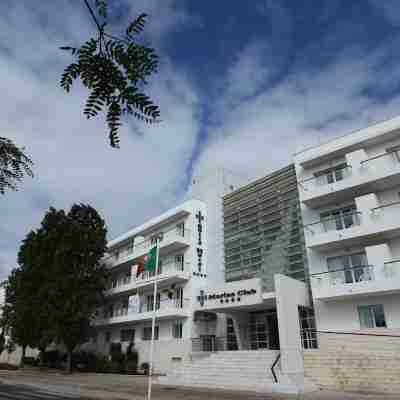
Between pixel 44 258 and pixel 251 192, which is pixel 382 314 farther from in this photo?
pixel 44 258

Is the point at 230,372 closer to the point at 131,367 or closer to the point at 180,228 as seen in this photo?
the point at 131,367

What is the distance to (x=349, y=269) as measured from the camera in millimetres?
19797

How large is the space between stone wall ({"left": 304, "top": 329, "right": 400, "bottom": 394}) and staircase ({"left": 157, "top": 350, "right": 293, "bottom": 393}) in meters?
2.01

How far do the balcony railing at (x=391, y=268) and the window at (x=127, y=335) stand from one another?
879 inches

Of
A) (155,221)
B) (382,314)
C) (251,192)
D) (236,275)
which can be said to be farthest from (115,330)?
(382,314)

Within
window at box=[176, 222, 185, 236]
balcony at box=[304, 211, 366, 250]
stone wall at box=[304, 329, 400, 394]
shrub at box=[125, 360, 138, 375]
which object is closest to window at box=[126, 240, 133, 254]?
window at box=[176, 222, 185, 236]

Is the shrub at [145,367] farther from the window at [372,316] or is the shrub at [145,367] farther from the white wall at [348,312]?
the window at [372,316]

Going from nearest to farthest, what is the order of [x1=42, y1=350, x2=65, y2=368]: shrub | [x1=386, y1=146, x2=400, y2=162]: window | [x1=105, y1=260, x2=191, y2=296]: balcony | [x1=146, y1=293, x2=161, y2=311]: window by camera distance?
[x1=386, y1=146, x2=400, y2=162]: window, [x1=105, y1=260, x2=191, y2=296]: balcony, [x1=146, y1=293, x2=161, y2=311]: window, [x1=42, y1=350, x2=65, y2=368]: shrub

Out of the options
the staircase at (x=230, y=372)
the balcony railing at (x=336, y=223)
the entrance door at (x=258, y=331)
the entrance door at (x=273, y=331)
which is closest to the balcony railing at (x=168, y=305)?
the entrance door at (x=258, y=331)

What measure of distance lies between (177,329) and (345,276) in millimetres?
14057

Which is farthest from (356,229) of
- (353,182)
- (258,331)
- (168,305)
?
(168,305)

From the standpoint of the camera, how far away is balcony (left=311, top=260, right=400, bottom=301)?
1808 cm

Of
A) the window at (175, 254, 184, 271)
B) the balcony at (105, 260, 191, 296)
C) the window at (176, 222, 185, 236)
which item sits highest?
the window at (176, 222, 185, 236)

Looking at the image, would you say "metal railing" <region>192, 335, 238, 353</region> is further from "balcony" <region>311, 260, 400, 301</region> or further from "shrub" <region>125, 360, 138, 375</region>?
"balcony" <region>311, 260, 400, 301</region>
